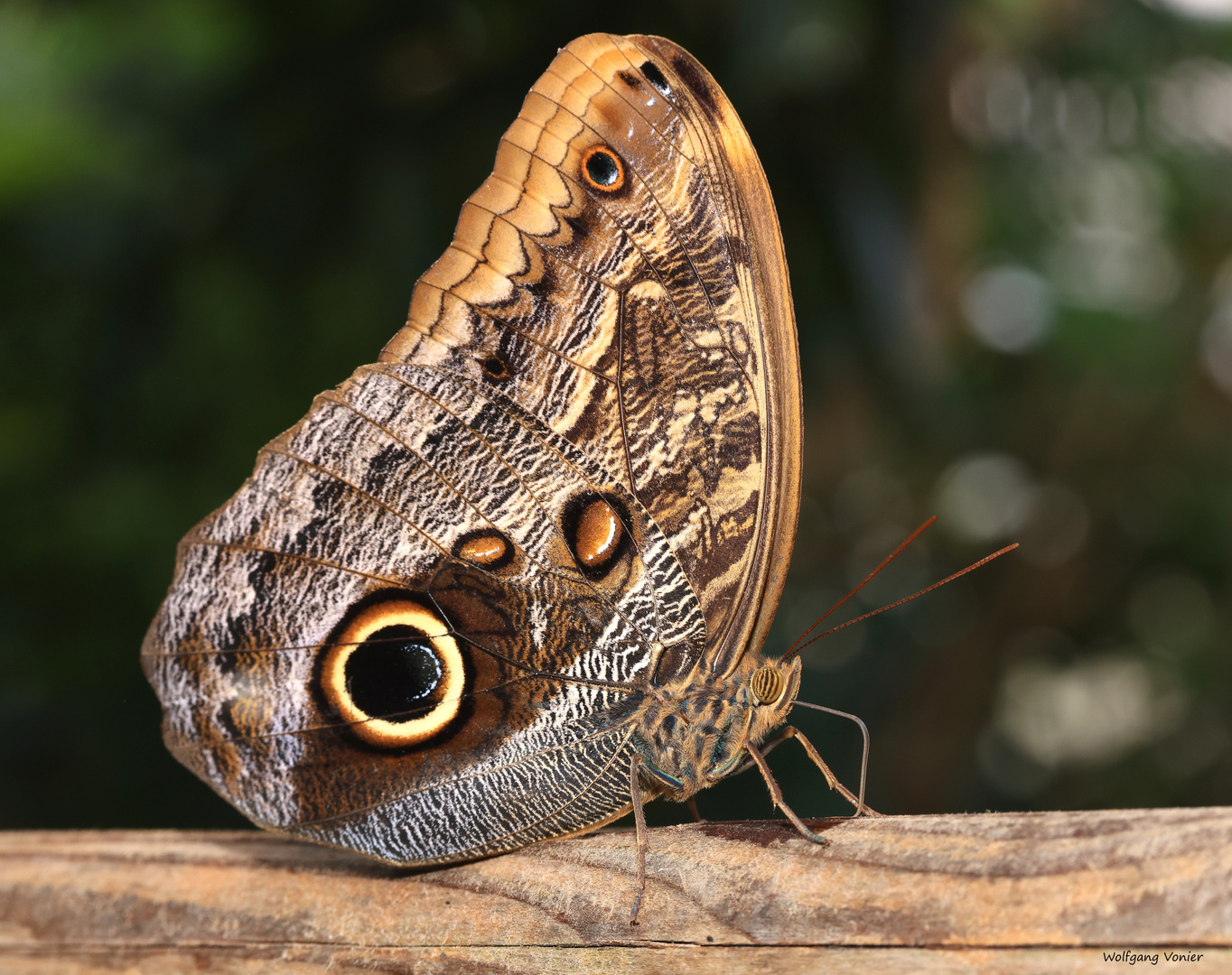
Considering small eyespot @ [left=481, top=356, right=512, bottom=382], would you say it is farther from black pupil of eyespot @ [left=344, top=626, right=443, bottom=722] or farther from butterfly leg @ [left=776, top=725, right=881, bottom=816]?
butterfly leg @ [left=776, top=725, right=881, bottom=816]

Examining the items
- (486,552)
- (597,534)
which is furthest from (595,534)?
(486,552)

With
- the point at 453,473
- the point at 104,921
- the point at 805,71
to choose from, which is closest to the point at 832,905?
the point at 453,473

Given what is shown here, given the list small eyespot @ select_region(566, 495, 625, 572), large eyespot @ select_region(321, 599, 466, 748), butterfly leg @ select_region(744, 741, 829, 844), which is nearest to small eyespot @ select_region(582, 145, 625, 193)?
small eyespot @ select_region(566, 495, 625, 572)

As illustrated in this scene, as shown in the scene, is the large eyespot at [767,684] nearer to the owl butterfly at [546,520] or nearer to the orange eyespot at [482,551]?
the owl butterfly at [546,520]

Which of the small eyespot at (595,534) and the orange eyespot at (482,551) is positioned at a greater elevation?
the small eyespot at (595,534)

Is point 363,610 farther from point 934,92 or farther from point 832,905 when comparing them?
point 934,92

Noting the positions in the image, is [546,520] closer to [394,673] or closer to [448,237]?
[394,673]

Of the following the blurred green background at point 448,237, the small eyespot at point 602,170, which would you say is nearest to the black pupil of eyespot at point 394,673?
the small eyespot at point 602,170

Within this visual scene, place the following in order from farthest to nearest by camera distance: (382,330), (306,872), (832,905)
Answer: (382,330), (306,872), (832,905)
